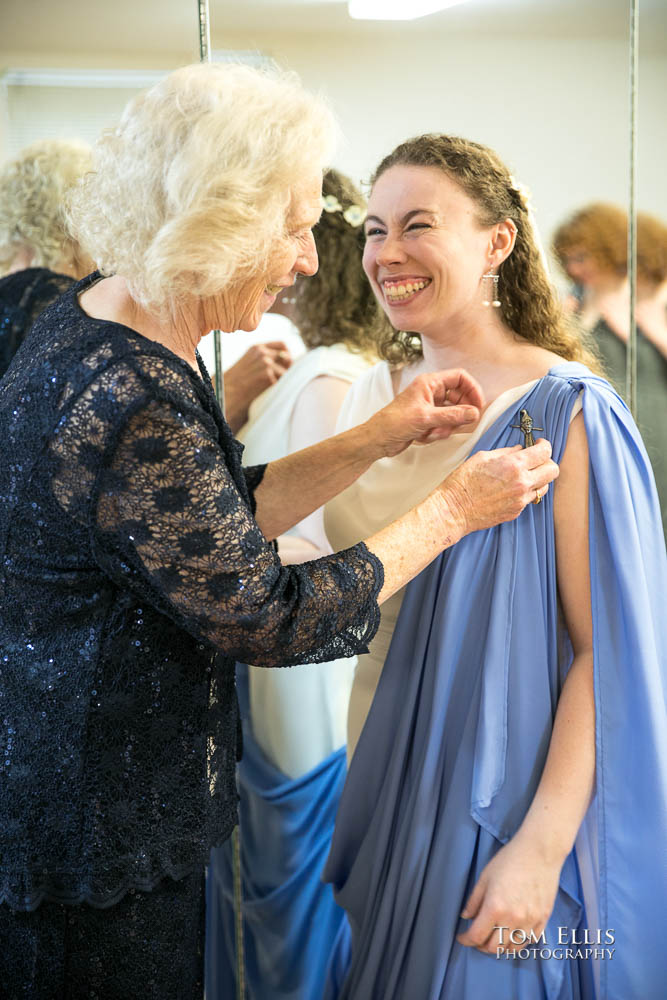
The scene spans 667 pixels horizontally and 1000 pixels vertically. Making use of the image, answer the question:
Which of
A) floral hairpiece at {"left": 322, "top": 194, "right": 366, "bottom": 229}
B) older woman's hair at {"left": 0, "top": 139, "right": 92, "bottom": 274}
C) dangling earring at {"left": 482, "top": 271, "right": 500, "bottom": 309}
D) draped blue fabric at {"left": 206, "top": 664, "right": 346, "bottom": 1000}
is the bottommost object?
draped blue fabric at {"left": 206, "top": 664, "right": 346, "bottom": 1000}

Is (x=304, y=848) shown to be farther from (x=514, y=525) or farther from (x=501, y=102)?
(x=501, y=102)

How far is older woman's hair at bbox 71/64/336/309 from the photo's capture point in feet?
3.59

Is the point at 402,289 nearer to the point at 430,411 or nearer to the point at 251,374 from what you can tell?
the point at 430,411

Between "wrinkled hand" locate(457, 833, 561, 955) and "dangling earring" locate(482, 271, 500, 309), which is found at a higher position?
"dangling earring" locate(482, 271, 500, 309)

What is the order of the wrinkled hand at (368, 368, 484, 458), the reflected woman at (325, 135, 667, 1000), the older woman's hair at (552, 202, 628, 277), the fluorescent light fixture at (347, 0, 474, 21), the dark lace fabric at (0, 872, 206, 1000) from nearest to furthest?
the dark lace fabric at (0, 872, 206, 1000) < the reflected woman at (325, 135, 667, 1000) < the wrinkled hand at (368, 368, 484, 458) < the fluorescent light fixture at (347, 0, 474, 21) < the older woman's hair at (552, 202, 628, 277)

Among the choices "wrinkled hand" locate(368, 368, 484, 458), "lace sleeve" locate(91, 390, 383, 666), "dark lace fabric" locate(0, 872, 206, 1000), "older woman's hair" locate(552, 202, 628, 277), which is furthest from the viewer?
"older woman's hair" locate(552, 202, 628, 277)

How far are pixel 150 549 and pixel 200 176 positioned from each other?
44cm

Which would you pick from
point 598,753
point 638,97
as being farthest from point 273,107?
point 638,97

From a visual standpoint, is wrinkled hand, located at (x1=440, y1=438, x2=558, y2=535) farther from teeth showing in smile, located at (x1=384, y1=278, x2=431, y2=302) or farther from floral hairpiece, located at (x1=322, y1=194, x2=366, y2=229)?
floral hairpiece, located at (x1=322, y1=194, x2=366, y2=229)

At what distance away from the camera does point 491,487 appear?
129cm

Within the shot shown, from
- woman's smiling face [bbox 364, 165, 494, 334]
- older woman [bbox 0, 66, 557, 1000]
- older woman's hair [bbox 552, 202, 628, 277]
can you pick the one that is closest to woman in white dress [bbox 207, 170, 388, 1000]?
woman's smiling face [bbox 364, 165, 494, 334]

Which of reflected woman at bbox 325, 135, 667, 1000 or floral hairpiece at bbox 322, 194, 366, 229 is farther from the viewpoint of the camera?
floral hairpiece at bbox 322, 194, 366, 229

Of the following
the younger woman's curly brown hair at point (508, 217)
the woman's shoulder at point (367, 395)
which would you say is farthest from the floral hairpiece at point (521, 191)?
the woman's shoulder at point (367, 395)

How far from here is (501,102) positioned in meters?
1.79
